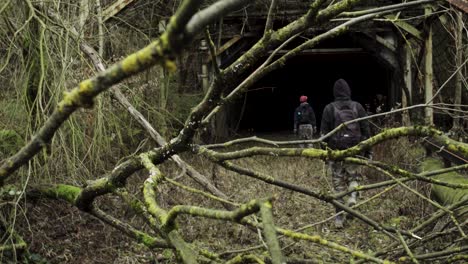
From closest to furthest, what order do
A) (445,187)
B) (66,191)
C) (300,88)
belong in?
(66,191) → (445,187) → (300,88)

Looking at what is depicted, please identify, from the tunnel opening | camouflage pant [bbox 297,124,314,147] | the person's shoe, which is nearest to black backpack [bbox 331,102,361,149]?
the person's shoe

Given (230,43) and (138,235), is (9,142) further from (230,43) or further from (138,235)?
(230,43)

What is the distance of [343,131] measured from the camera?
6.66 meters

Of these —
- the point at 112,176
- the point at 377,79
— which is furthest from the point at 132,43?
the point at 377,79

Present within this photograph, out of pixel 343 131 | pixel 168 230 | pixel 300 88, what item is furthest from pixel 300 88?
pixel 168 230

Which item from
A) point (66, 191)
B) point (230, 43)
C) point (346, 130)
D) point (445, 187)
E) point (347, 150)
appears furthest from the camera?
point (230, 43)

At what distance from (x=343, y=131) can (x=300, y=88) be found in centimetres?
1390

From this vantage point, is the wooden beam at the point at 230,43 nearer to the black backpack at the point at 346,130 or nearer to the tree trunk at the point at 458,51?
the tree trunk at the point at 458,51

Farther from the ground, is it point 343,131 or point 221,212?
point 221,212

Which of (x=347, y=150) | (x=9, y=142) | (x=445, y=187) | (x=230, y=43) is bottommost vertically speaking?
(x=445, y=187)

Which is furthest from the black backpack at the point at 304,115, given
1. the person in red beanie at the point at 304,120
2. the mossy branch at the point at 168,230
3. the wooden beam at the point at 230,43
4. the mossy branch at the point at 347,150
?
the mossy branch at the point at 168,230

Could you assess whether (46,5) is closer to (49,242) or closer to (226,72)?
(49,242)

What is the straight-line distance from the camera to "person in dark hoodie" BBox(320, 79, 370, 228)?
261 inches

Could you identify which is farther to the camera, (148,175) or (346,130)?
(346,130)
